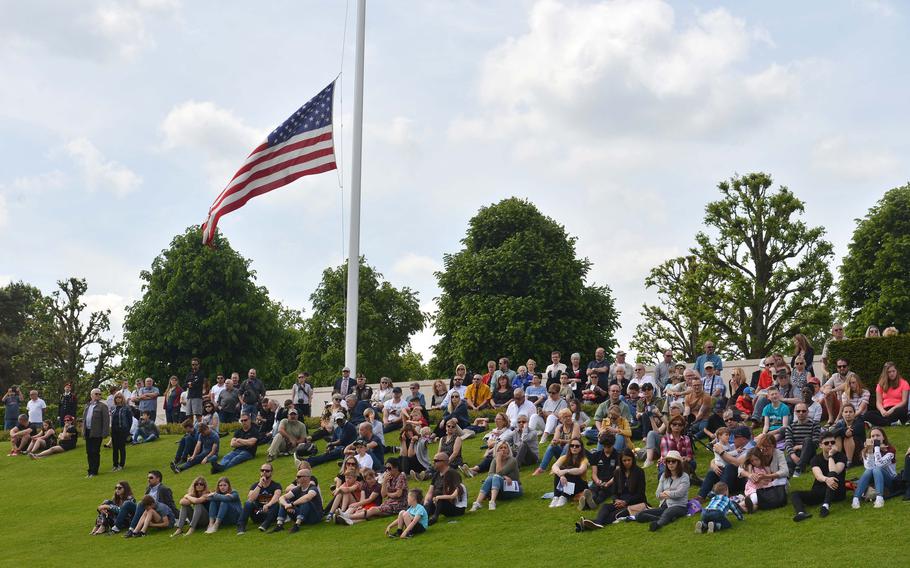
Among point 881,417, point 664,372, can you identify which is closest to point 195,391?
point 664,372

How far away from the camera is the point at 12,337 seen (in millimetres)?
69188

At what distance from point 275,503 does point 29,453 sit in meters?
14.3

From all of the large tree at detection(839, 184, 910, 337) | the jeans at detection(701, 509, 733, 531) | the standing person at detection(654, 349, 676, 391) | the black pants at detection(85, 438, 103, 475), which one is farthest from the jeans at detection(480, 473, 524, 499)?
the large tree at detection(839, 184, 910, 337)

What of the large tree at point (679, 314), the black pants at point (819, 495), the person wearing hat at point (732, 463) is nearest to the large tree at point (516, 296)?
the large tree at point (679, 314)

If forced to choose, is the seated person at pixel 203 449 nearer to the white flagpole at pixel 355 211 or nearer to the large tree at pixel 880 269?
the white flagpole at pixel 355 211

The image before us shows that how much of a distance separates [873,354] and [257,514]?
1353 centimetres

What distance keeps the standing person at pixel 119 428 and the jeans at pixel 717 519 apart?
16.2 meters

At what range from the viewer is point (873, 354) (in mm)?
22766

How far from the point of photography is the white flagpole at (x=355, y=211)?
26.6 metres

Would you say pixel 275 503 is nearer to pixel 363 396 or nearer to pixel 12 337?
→ pixel 363 396

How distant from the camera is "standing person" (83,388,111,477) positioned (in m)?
25.5

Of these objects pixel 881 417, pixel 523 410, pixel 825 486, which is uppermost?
pixel 523 410

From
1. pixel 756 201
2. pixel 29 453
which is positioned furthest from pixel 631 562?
pixel 756 201

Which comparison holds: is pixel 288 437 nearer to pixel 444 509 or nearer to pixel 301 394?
pixel 301 394
